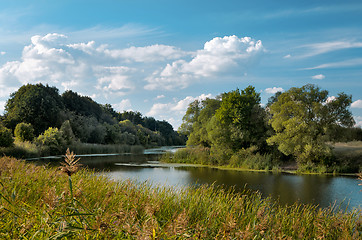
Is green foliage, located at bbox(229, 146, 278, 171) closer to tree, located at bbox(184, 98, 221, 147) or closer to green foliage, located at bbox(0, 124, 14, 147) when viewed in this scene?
tree, located at bbox(184, 98, 221, 147)

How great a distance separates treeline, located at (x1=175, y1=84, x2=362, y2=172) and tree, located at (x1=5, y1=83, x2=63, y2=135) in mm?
26937

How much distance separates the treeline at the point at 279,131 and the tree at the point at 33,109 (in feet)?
88.4

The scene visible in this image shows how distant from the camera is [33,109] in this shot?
4447cm

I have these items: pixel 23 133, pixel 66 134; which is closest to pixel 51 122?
pixel 66 134

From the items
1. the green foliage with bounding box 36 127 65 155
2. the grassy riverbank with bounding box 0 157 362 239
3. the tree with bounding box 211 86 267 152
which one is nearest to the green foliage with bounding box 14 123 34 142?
the green foliage with bounding box 36 127 65 155

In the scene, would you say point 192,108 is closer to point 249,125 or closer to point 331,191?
point 249,125

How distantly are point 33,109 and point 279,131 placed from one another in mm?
37650

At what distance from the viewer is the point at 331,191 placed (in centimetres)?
1348

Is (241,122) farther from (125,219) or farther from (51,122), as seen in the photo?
(51,122)

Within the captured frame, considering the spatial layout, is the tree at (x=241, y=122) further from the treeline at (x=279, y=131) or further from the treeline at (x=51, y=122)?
the treeline at (x=51, y=122)

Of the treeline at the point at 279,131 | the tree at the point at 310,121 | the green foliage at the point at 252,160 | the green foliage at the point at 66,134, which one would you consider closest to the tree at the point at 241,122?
the treeline at the point at 279,131

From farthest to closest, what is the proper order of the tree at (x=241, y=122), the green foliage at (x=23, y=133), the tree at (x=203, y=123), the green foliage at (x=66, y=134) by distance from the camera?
the green foliage at (x=66, y=134) → the green foliage at (x=23, y=133) → the tree at (x=203, y=123) → the tree at (x=241, y=122)

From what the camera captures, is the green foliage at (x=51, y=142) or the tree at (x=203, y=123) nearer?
the tree at (x=203, y=123)

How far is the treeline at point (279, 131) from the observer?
829 inches
